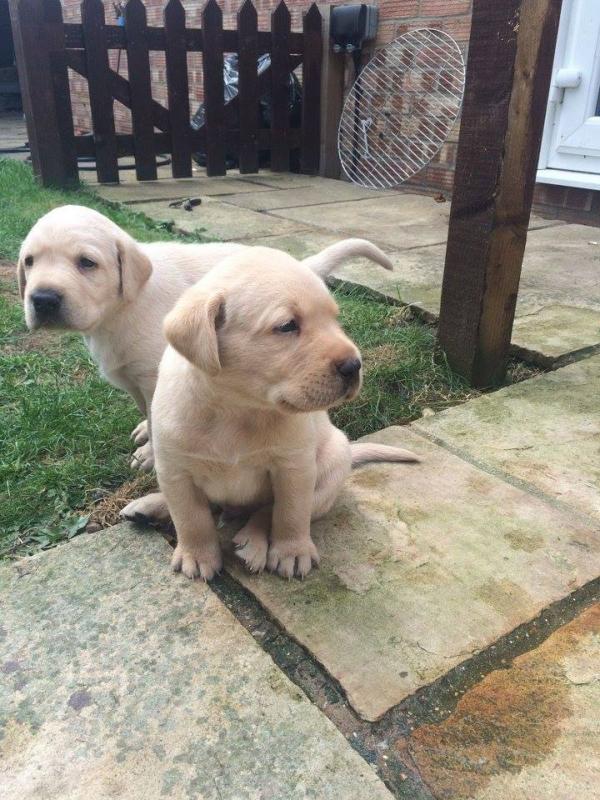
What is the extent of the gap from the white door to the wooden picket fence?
9.88ft

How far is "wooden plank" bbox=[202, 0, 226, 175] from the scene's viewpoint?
740 cm

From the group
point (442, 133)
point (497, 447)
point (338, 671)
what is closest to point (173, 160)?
point (442, 133)

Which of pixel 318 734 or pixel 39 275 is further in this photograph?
pixel 39 275

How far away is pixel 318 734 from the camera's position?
1.49 metres

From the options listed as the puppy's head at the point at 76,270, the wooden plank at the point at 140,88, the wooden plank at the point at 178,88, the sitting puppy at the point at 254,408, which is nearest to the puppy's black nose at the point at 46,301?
the puppy's head at the point at 76,270

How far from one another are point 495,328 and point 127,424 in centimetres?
161

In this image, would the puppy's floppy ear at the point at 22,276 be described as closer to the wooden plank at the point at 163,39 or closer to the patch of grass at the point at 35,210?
the patch of grass at the point at 35,210

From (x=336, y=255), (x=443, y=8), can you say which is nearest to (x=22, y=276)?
(x=336, y=255)

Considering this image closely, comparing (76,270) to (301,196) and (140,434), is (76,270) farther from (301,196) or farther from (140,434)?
(301,196)

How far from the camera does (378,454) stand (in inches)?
98.6

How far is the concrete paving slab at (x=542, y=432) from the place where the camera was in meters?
2.41

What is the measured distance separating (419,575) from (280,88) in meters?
7.22

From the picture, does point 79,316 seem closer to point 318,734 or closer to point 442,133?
point 318,734

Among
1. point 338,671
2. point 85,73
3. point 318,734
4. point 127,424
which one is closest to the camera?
point 318,734
